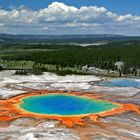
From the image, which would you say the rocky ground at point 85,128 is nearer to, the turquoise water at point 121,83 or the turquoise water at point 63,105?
the turquoise water at point 63,105

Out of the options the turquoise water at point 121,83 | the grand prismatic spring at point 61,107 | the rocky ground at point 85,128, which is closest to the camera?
the rocky ground at point 85,128

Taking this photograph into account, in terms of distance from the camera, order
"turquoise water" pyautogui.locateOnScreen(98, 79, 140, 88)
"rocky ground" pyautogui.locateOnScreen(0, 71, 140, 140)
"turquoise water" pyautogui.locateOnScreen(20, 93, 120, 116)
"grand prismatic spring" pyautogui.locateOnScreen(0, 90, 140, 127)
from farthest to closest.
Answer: "turquoise water" pyautogui.locateOnScreen(98, 79, 140, 88) < "turquoise water" pyautogui.locateOnScreen(20, 93, 120, 116) < "grand prismatic spring" pyautogui.locateOnScreen(0, 90, 140, 127) < "rocky ground" pyautogui.locateOnScreen(0, 71, 140, 140)

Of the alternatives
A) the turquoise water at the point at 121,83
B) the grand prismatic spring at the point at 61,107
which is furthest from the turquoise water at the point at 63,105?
the turquoise water at the point at 121,83

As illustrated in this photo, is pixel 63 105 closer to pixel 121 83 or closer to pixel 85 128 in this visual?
pixel 85 128

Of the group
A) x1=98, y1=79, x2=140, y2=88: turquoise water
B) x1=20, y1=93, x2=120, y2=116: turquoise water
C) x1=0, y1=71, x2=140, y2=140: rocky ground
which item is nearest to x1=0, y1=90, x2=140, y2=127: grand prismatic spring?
x1=20, y1=93, x2=120, y2=116: turquoise water

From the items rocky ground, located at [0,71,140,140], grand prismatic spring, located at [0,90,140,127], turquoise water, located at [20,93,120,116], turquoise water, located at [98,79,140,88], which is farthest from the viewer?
turquoise water, located at [98,79,140,88]

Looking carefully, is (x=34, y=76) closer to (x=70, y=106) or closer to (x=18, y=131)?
(x=70, y=106)

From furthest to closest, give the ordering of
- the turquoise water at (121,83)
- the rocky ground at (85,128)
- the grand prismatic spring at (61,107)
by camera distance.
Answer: the turquoise water at (121,83), the grand prismatic spring at (61,107), the rocky ground at (85,128)

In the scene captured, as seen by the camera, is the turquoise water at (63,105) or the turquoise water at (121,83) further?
the turquoise water at (121,83)

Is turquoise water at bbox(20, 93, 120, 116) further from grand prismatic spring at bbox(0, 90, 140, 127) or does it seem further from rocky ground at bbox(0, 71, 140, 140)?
rocky ground at bbox(0, 71, 140, 140)
